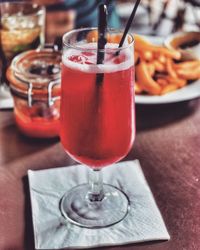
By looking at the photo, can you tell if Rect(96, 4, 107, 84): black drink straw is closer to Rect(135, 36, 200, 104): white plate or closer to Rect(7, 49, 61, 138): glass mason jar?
Rect(7, 49, 61, 138): glass mason jar

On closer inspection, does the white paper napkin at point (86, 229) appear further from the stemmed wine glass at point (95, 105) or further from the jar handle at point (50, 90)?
the jar handle at point (50, 90)

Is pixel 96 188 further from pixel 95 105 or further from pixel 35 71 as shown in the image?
pixel 35 71

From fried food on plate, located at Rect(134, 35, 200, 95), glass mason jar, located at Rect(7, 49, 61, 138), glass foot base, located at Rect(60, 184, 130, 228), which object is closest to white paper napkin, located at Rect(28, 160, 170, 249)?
glass foot base, located at Rect(60, 184, 130, 228)

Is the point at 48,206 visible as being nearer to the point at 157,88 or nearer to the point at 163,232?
the point at 163,232

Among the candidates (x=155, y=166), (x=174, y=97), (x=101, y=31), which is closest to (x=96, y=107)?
(x=101, y=31)

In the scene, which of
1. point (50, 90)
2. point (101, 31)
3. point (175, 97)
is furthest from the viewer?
point (175, 97)

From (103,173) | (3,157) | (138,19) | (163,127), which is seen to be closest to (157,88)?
(163,127)
